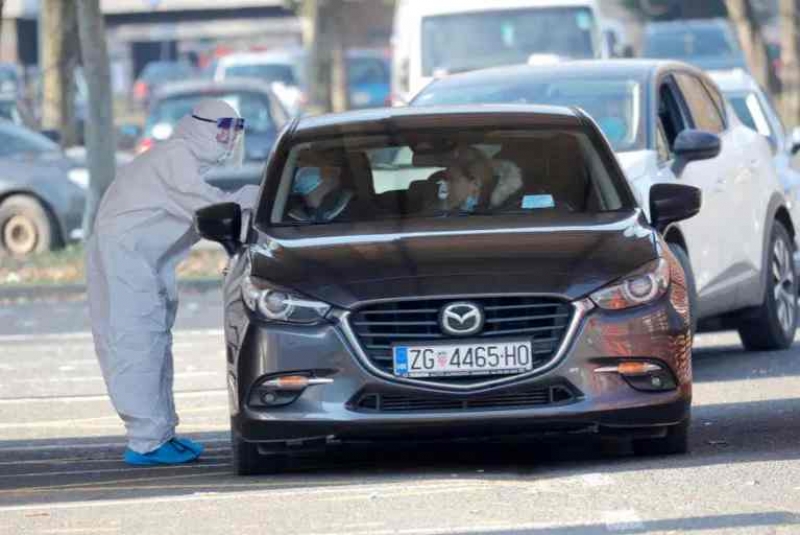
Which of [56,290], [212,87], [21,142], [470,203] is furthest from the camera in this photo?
[212,87]

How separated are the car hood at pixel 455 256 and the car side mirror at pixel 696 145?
249 centimetres

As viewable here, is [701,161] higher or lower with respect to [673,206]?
lower

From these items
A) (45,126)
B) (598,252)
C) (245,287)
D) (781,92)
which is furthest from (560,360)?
(781,92)

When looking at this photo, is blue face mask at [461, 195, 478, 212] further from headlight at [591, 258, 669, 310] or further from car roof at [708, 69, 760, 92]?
car roof at [708, 69, 760, 92]

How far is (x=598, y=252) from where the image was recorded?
9.05 m

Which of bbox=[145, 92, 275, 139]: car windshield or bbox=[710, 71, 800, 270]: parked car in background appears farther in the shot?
bbox=[145, 92, 275, 139]: car windshield

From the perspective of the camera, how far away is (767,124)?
17.2 m

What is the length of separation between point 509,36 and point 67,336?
28.6 ft

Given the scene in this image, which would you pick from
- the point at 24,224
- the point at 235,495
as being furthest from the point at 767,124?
the point at 235,495

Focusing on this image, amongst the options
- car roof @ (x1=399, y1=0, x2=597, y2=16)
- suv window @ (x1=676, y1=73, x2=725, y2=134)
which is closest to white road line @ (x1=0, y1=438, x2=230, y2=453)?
suv window @ (x1=676, y1=73, x2=725, y2=134)

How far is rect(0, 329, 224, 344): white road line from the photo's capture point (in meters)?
17.0

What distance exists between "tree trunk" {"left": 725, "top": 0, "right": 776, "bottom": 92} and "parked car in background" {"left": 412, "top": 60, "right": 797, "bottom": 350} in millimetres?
20786

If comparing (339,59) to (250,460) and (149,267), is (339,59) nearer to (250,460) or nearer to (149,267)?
(149,267)

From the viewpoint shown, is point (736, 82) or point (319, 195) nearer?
point (319, 195)
